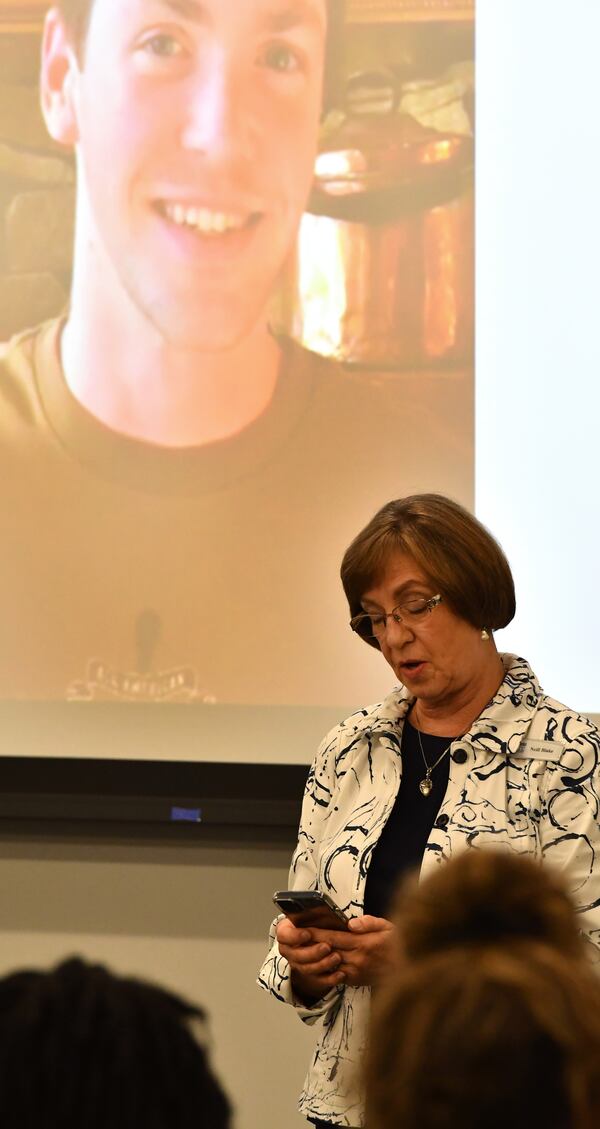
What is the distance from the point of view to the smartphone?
1903mm

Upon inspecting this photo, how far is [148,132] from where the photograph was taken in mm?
3191

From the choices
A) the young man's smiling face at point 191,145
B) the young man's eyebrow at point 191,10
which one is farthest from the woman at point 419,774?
the young man's eyebrow at point 191,10

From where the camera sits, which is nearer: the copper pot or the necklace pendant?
the necklace pendant

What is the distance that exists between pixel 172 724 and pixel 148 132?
1.43 meters

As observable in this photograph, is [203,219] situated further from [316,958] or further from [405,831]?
[316,958]

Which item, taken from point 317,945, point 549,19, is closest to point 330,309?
point 549,19

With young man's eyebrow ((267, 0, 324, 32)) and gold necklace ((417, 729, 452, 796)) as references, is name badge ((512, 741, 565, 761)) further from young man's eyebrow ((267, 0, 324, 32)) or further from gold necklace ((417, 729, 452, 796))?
young man's eyebrow ((267, 0, 324, 32))

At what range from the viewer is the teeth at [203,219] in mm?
3188

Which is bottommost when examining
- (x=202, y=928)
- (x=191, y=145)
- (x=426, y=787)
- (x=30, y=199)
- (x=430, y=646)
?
(x=202, y=928)

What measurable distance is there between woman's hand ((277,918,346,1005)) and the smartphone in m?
0.01

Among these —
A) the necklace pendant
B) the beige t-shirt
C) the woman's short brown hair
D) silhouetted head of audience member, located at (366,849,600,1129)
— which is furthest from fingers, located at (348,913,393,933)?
the beige t-shirt

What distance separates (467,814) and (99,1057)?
1.17 metres

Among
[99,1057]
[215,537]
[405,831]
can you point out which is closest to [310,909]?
[405,831]

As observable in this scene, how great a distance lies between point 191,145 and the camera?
10.4 feet
